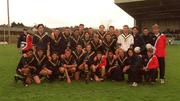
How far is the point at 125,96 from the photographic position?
9.05 m

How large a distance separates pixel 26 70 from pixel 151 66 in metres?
3.33

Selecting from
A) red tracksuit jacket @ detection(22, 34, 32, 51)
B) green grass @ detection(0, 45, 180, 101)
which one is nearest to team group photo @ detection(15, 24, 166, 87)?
green grass @ detection(0, 45, 180, 101)

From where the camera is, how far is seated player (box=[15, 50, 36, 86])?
10609mm

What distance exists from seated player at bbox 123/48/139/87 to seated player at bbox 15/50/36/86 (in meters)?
2.52

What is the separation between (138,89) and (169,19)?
167 feet

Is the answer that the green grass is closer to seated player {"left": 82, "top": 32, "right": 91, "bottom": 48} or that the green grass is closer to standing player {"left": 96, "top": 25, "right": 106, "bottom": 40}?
seated player {"left": 82, "top": 32, "right": 91, "bottom": 48}

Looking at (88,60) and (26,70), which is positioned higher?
(88,60)

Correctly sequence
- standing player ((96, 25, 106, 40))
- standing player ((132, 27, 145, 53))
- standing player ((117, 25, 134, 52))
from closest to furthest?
1. standing player ((132, 27, 145, 53))
2. standing player ((117, 25, 134, 52))
3. standing player ((96, 25, 106, 40))

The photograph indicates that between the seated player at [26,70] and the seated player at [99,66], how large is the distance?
1694 millimetres

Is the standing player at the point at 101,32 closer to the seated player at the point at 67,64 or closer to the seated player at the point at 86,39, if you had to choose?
the seated player at the point at 86,39

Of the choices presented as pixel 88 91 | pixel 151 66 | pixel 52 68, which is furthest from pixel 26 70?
pixel 151 66

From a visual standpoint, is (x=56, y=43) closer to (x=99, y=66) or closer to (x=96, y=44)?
(x=96, y=44)

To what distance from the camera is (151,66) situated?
10633 millimetres

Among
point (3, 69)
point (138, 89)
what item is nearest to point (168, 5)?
point (3, 69)
